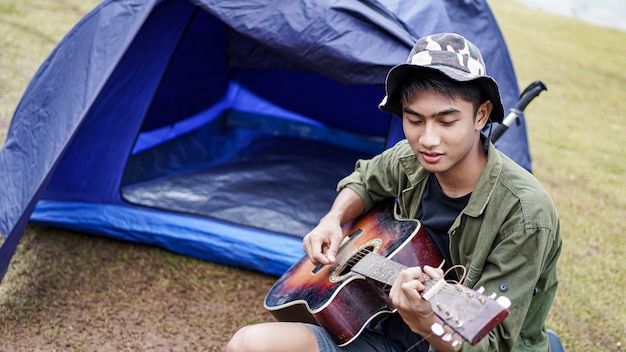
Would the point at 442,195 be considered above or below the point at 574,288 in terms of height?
above

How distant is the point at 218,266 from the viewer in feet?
9.54

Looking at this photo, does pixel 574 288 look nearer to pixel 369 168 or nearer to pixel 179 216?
pixel 369 168

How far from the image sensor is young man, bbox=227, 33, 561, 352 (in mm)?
1476

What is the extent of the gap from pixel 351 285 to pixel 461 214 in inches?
13.3

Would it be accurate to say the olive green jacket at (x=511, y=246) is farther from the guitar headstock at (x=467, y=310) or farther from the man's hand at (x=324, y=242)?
the man's hand at (x=324, y=242)

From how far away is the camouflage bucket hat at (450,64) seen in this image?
153cm

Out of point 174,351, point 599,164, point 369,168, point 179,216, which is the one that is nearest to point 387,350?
point 369,168

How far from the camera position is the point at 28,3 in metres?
7.40

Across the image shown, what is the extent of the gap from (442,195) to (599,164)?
386 cm

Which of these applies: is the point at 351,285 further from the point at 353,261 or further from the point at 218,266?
the point at 218,266

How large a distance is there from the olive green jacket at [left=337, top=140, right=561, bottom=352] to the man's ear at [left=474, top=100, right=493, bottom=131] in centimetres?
8

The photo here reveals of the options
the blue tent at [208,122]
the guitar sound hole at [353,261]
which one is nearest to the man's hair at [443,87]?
the guitar sound hole at [353,261]

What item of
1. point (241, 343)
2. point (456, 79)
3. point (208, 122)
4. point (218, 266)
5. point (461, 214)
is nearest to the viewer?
point (456, 79)

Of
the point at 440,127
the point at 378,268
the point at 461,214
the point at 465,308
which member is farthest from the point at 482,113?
the point at 465,308
